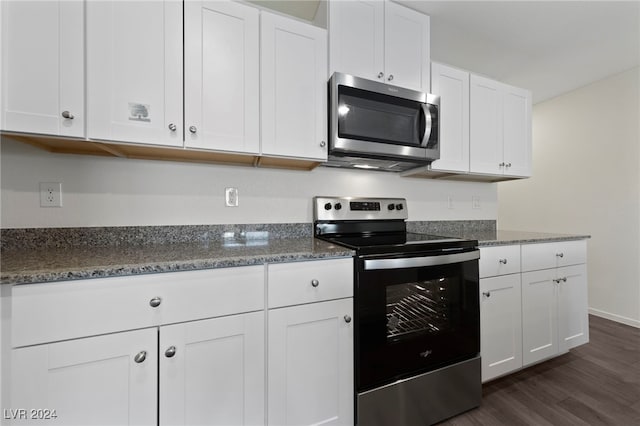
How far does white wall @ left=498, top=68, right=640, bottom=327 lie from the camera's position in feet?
8.58

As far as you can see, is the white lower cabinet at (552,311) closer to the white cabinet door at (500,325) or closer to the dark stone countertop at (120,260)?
the white cabinet door at (500,325)

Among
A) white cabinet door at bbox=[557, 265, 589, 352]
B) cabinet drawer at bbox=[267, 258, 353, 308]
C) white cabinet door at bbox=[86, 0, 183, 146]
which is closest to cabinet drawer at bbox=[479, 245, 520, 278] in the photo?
white cabinet door at bbox=[557, 265, 589, 352]

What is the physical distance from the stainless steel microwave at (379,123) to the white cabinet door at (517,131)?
851 mm

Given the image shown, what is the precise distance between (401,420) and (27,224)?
2.08 m

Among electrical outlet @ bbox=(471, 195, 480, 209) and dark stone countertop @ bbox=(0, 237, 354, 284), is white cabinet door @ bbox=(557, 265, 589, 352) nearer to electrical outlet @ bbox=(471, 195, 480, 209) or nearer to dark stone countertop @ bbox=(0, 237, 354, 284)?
electrical outlet @ bbox=(471, 195, 480, 209)

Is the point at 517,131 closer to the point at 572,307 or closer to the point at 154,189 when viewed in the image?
the point at 572,307

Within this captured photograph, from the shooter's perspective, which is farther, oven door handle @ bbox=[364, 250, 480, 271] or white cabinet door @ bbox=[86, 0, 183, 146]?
oven door handle @ bbox=[364, 250, 480, 271]

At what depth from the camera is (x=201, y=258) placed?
3.43ft

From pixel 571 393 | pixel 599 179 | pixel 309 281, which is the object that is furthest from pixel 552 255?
pixel 309 281

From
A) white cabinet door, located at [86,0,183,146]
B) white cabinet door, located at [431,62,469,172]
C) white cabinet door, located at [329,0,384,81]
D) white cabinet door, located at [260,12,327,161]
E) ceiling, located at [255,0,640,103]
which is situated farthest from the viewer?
white cabinet door, located at [431,62,469,172]

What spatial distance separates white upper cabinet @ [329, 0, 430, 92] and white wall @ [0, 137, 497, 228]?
0.67 metres

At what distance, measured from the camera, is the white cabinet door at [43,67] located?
3.28ft

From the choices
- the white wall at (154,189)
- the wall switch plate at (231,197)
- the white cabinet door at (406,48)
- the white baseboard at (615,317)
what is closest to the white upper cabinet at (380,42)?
the white cabinet door at (406,48)

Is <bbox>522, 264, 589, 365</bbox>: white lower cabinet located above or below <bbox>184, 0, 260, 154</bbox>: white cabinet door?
below
